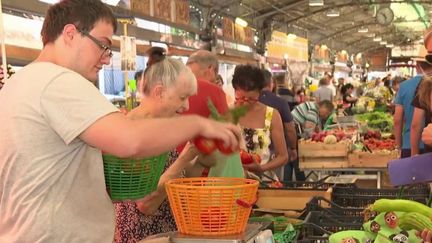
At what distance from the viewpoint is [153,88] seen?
263 cm

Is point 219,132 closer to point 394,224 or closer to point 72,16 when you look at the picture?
point 72,16

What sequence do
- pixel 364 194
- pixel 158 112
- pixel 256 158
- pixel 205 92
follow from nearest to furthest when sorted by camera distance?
pixel 158 112
pixel 205 92
pixel 364 194
pixel 256 158

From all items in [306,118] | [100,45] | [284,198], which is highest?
[100,45]

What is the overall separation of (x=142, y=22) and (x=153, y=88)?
23.8ft

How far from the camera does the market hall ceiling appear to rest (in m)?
18.6

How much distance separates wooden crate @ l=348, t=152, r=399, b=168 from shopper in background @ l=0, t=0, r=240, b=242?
440cm

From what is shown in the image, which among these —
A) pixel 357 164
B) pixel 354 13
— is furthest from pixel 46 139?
pixel 354 13

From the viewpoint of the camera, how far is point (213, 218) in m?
2.11

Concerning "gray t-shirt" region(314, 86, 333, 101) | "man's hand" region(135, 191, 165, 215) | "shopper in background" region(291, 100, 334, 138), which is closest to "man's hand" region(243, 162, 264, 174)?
"man's hand" region(135, 191, 165, 215)

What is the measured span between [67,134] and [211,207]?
1.84 feet

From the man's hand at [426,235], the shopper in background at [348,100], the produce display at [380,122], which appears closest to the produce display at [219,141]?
the man's hand at [426,235]

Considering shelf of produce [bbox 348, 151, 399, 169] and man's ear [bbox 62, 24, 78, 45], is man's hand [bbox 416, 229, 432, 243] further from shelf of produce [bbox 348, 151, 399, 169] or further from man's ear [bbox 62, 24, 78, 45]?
shelf of produce [bbox 348, 151, 399, 169]

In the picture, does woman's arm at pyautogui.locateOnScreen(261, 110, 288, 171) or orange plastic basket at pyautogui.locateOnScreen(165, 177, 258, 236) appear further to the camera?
woman's arm at pyautogui.locateOnScreen(261, 110, 288, 171)

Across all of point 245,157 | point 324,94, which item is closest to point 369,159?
point 245,157
